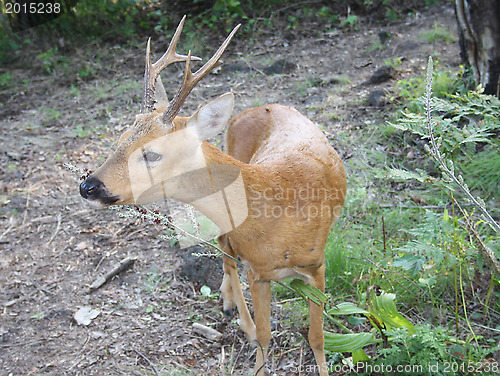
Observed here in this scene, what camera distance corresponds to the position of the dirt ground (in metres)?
3.37

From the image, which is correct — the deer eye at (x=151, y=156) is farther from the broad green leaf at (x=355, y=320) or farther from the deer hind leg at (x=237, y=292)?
the broad green leaf at (x=355, y=320)

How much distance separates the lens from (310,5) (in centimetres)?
792

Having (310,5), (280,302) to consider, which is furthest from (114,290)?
(310,5)

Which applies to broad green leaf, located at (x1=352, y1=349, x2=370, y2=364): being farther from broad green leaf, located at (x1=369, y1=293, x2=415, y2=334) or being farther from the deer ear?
the deer ear

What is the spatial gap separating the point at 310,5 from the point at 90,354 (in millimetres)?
6366

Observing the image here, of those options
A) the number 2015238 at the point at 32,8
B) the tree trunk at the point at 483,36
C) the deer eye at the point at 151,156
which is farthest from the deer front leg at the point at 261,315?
the number 2015238 at the point at 32,8

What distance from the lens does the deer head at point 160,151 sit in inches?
93.6

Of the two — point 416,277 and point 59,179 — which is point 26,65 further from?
point 416,277

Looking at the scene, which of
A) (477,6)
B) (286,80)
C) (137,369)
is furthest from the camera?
(286,80)

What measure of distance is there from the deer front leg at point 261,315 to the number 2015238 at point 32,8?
23.0 ft

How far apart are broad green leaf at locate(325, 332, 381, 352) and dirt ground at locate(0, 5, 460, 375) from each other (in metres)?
0.30

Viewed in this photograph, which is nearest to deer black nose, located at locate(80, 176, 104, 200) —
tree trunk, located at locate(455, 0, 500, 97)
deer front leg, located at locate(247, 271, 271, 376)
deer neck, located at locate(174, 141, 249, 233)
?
deer neck, located at locate(174, 141, 249, 233)

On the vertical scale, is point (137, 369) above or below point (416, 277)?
below

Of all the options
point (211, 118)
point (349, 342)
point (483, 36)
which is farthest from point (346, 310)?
point (483, 36)
